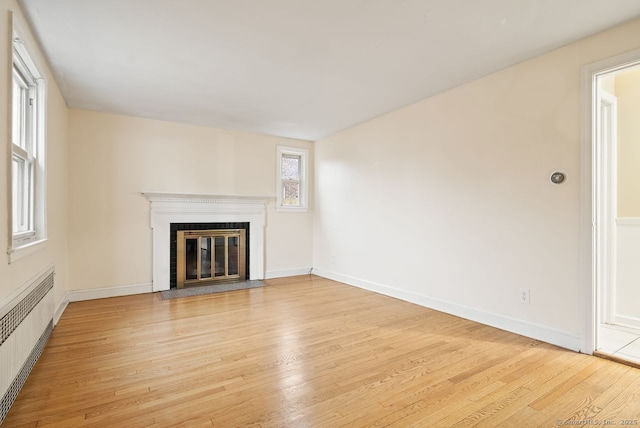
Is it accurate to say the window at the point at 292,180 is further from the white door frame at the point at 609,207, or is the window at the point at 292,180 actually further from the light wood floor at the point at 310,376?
the white door frame at the point at 609,207

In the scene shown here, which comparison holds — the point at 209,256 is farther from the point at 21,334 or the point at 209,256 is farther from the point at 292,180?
the point at 21,334

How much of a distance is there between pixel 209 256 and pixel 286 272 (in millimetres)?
1337

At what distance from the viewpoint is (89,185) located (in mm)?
4207

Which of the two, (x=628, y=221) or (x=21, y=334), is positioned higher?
(x=628, y=221)

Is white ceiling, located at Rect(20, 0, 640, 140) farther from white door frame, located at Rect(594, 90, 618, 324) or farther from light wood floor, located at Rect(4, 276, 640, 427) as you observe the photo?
light wood floor, located at Rect(4, 276, 640, 427)

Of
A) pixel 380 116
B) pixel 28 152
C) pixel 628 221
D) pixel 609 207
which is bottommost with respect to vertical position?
pixel 628 221

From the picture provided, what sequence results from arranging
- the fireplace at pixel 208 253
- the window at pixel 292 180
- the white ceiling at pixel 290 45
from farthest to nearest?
1. the window at pixel 292 180
2. the fireplace at pixel 208 253
3. the white ceiling at pixel 290 45

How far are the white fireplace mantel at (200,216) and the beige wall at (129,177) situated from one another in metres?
0.12

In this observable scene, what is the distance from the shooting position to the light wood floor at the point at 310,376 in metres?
1.76

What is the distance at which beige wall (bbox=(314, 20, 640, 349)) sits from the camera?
2.62 m

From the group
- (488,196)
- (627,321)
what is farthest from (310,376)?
(627,321)

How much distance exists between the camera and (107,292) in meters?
4.29

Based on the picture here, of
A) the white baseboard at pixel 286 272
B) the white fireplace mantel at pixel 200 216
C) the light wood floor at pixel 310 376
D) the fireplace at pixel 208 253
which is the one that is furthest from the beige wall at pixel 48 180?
the white baseboard at pixel 286 272

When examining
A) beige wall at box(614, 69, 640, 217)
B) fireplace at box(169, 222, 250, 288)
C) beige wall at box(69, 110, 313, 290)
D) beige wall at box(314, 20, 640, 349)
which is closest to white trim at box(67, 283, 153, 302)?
beige wall at box(69, 110, 313, 290)
